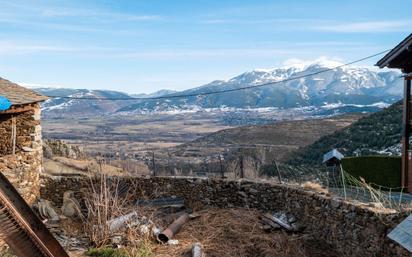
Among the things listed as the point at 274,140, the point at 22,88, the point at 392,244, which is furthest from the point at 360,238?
the point at 274,140

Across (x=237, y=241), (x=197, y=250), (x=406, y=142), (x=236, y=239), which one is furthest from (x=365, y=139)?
(x=197, y=250)

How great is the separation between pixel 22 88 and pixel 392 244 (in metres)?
13.0

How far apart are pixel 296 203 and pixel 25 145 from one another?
28.7 ft

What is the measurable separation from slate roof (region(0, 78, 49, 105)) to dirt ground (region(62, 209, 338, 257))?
577 centimetres

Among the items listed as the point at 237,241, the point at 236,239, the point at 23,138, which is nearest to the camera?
the point at 237,241

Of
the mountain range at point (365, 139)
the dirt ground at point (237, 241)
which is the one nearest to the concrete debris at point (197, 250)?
the dirt ground at point (237, 241)

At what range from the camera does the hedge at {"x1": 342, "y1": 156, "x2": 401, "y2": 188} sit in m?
20.7

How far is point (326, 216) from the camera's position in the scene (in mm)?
12289

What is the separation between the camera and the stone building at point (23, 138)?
1535 cm

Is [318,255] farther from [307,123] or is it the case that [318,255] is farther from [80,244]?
[307,123]

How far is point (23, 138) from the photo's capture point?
52.1 feet

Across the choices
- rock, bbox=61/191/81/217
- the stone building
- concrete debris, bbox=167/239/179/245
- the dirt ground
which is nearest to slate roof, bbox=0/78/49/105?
the stone building

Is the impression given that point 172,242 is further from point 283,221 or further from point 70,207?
point 70,207

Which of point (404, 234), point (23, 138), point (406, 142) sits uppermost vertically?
point (23, 138)
